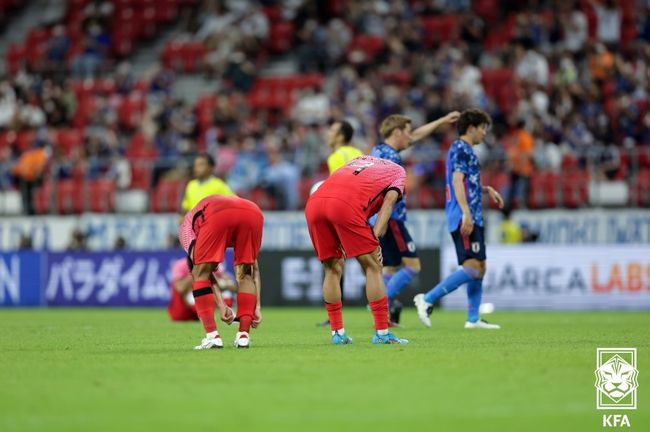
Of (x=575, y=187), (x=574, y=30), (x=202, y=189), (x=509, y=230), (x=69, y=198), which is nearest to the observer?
(x=202, y=189)

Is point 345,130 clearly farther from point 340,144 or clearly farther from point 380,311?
point 380,311

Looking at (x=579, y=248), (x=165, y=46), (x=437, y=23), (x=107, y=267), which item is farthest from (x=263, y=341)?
(x=165, y=46)

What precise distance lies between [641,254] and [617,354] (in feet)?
39.9

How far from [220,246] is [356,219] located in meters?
1.29

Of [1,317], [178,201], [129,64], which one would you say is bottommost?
[1,317]

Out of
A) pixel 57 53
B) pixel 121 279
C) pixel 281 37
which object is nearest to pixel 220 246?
pixel 121 279

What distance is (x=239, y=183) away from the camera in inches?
1037

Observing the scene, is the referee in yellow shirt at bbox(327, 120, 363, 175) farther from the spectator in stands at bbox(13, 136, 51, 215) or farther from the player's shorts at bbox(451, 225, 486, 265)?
the spectator in stands at bbox(13, 136, 51, 215)

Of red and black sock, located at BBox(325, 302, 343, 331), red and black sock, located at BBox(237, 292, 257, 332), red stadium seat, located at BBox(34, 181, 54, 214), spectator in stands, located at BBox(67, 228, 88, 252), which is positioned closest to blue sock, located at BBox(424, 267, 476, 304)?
red and black sock, located at BBox(325, 302, 343, 331)

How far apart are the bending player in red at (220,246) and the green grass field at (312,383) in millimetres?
357

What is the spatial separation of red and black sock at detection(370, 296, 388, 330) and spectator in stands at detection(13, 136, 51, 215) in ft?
59.5

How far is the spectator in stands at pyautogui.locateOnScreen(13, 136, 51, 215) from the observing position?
92.9ft

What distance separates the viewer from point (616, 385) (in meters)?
8.06

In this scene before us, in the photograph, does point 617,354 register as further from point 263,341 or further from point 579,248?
point 579,248
